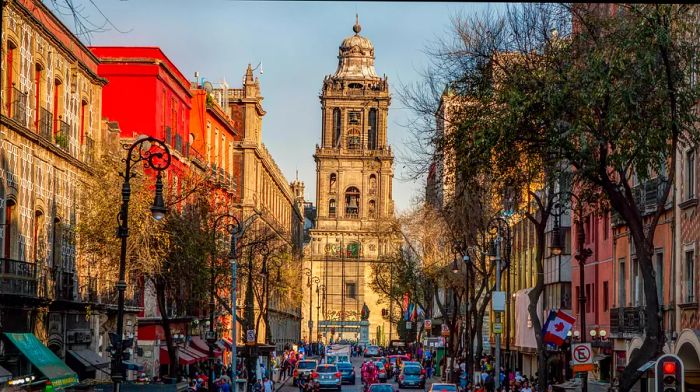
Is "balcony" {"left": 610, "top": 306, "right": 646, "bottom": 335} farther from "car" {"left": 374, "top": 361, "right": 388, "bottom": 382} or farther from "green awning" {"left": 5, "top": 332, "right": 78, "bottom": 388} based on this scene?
"car" {"left": 374, "top": 361, "right": 388, "bottom": 382}

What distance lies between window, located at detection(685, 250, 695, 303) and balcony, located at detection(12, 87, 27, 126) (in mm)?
17957

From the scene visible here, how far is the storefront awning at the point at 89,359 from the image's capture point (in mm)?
43062

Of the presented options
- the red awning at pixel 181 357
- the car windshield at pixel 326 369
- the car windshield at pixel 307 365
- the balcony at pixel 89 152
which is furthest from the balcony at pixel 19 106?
the car windshield at pixel 307 365

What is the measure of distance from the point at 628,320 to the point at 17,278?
18.0 metres

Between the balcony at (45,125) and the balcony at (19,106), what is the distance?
1.80 meters

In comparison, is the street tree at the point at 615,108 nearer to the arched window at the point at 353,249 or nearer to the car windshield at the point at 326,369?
the car windshield at the point at 326,369

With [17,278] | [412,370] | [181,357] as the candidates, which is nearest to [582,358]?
[17,278]

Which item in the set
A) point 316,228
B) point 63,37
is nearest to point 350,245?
point 316,228

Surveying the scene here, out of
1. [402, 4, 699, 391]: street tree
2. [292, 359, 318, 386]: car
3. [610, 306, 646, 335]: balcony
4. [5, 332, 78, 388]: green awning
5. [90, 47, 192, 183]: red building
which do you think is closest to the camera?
[402, 4, 699, 391]: street tree

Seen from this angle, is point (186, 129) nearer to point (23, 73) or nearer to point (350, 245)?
point (23, 73)

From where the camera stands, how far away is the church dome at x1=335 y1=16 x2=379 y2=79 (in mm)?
192500

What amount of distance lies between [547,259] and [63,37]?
26941mm

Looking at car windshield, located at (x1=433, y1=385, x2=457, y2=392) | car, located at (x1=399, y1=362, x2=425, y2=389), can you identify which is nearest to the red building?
car windshield, located at (x1=433, y1=385, x2=457, y2=392)

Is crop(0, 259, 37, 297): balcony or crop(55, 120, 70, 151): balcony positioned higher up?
crop(55, 120, 70, 151): balcony
